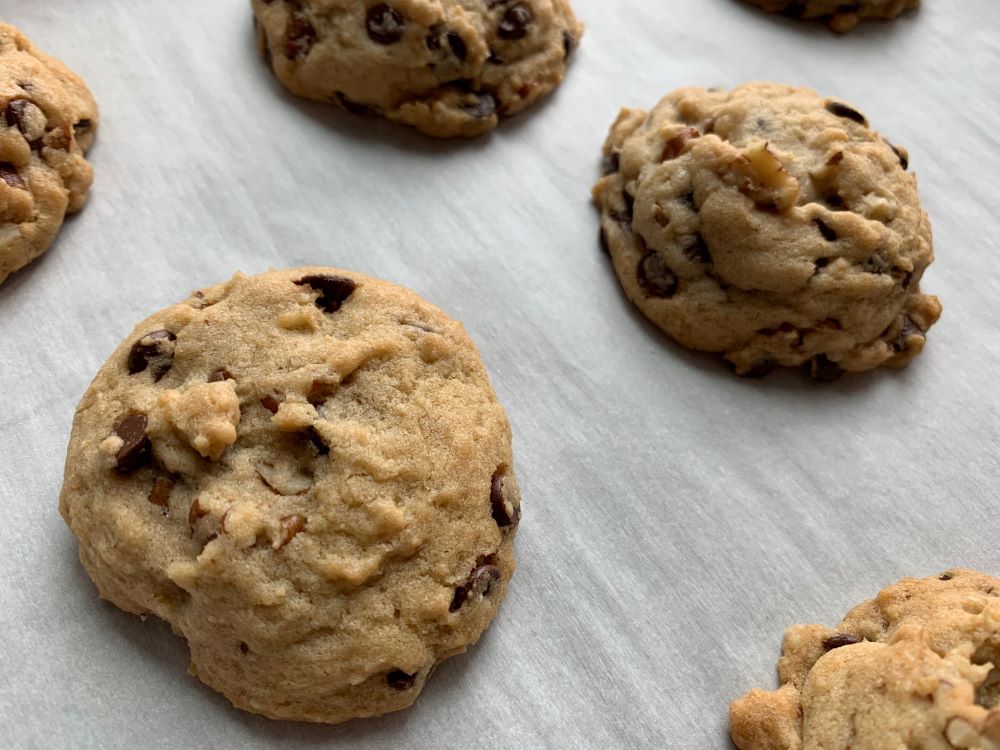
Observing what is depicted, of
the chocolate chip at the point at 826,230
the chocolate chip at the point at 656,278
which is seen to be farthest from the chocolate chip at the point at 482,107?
the chocolate chip at the point at 826,230

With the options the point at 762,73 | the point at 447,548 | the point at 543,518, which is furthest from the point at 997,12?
the point at 447,548

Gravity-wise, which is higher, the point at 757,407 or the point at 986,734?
the point at 986,734

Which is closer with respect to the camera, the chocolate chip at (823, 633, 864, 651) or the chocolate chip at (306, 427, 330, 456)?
the chocolate chip at (306, 427, 330, 456)

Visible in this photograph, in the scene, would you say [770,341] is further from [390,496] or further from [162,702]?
[162,702]

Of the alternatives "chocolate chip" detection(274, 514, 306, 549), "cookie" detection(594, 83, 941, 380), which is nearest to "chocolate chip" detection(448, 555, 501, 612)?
"chocolate chip" detection(274, 514, 306, 549)

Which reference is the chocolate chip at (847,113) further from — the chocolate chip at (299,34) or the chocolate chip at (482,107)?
the chocolate chip at (299,34)

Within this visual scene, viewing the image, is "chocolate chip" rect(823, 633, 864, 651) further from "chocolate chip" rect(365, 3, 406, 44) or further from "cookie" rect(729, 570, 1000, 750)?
"chocolate chip" rect(365, 3, 406, 44)

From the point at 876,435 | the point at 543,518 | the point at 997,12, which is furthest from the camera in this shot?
the point at 997,12
